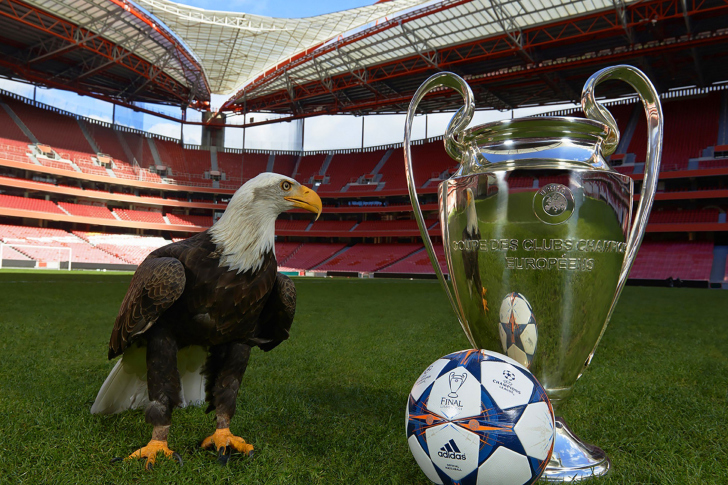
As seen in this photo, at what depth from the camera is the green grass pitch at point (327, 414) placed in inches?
84.3

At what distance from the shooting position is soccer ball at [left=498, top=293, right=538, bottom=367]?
237cm

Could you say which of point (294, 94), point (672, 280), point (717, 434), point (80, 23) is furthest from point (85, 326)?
point (294, 94)

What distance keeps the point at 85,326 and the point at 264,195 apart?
5.87 metres

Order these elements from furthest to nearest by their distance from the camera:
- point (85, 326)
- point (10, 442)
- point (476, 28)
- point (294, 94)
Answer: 1. point (294, 94)
2. point (476, 28)
3. point (85, 326)
4. point (10, 442)

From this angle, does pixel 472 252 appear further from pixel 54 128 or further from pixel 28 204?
pixel 54 128

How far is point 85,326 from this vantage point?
6.82m

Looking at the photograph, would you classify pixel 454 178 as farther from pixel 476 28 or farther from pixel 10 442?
pixel 476 28

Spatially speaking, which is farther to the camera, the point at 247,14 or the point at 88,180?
the point at 88,180

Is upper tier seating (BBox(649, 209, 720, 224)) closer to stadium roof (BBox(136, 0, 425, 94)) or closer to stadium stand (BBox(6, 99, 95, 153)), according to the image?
stadium roof (BBox(136, 0, 425, 94))

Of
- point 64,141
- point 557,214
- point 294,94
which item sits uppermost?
point 294,94

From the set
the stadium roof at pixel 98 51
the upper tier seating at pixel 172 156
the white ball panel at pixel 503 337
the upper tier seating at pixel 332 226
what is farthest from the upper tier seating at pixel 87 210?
the white ball panel at pixel 503 337

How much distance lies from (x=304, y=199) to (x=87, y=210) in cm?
4118

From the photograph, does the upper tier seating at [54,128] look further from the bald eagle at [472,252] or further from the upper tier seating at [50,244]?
the bald eagle at [472,252]

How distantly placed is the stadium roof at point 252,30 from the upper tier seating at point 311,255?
48.5 ft
